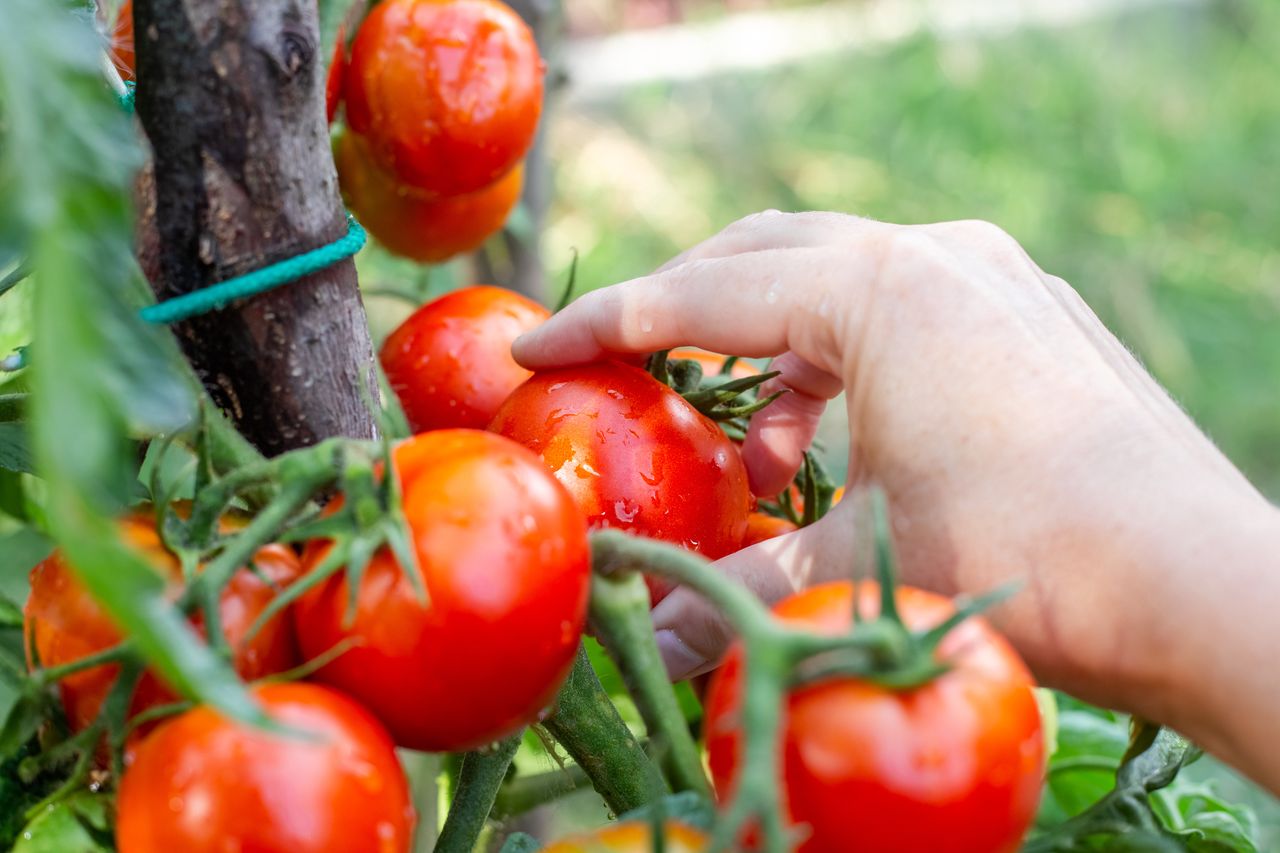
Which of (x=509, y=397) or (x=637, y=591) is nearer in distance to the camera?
(x=637, y=591)

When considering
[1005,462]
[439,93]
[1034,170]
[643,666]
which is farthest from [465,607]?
[1034,170]

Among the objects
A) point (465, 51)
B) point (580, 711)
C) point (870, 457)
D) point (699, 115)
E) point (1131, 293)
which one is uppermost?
point (465, 51)

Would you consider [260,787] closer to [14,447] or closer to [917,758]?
[917,758]

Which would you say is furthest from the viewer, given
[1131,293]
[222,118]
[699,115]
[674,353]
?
[699,115]

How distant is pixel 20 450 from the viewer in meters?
0.71

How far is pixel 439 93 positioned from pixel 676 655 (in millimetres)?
404

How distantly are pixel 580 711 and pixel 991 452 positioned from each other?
269 mm

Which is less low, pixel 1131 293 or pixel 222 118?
pixel 222 118

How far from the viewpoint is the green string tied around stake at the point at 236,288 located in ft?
2.13

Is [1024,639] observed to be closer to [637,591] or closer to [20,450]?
[637,591]

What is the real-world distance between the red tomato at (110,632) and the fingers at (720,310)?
28cm

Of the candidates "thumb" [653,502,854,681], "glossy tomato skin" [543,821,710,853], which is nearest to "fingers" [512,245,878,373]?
"thumb" [653,502,854,681]

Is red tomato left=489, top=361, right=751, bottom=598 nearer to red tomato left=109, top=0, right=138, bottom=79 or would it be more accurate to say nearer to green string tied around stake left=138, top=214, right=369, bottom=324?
green string tied around stake left=138, top=214, right=369, bottom=324

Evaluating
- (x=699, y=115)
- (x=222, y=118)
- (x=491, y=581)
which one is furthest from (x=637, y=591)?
(x=699, y=115)
